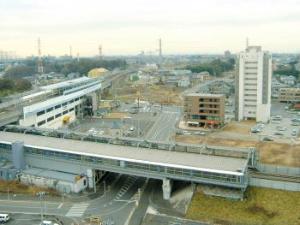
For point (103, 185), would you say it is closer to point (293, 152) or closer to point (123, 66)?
point (293, 152)

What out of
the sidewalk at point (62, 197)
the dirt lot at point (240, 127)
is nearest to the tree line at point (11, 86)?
the dirt lot at point (240, 127)

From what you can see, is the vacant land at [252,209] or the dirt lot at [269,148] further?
the dirt lot at [269,148]

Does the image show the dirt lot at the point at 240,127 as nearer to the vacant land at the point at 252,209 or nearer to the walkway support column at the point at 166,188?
the vacant land at the point at 252,209

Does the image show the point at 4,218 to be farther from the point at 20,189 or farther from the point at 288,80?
the point at 288,80

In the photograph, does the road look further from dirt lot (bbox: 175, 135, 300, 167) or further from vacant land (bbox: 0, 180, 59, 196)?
dirt lot (bbox: 175, 135, 300, 167)

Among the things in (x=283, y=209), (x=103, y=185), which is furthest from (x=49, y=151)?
(x=283, y=209)

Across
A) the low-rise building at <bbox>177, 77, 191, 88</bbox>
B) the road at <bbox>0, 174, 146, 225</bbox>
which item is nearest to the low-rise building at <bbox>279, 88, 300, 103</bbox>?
the low-rise building at <bbox>177, 77, 191, 88</bbox>
